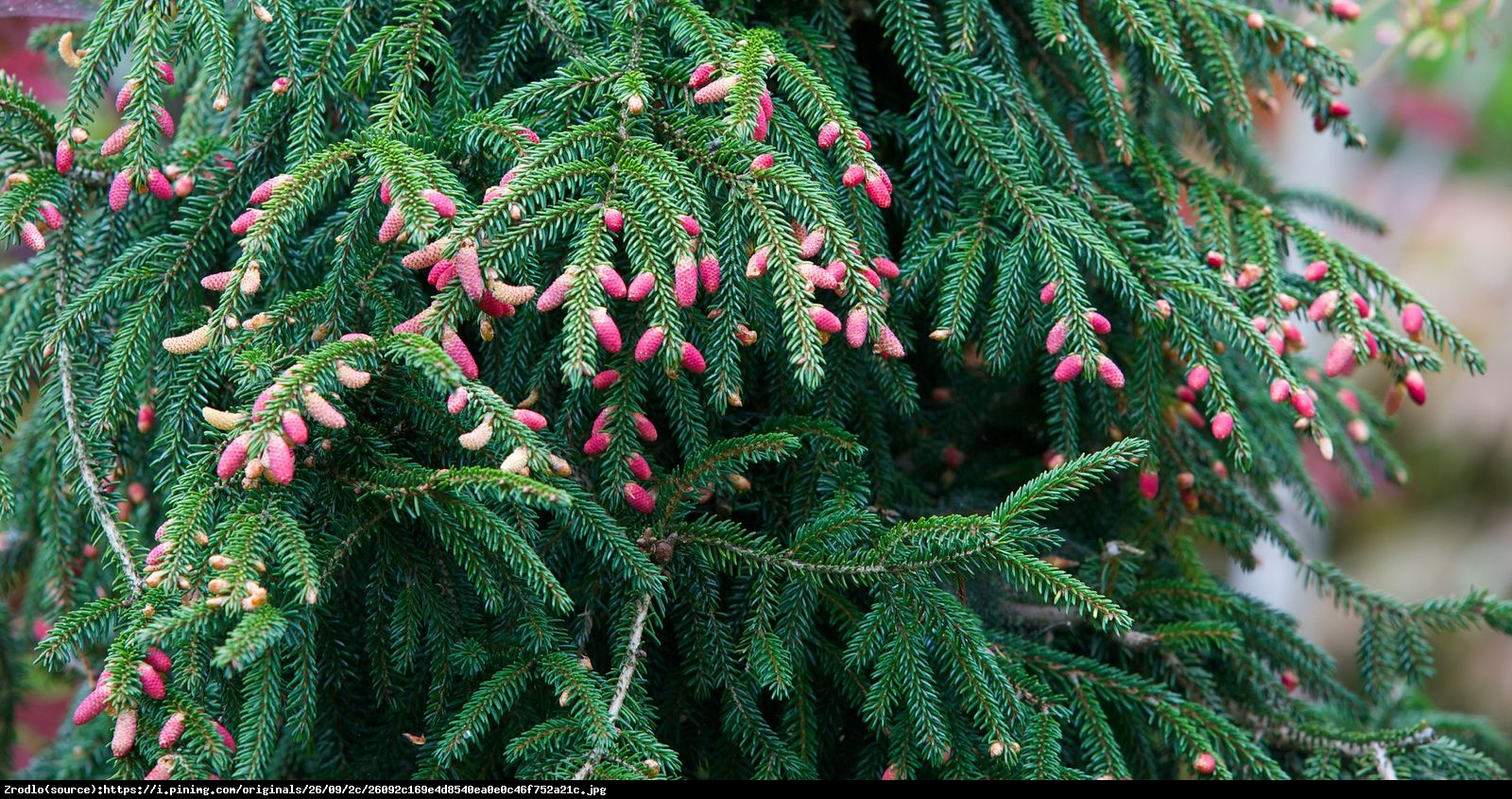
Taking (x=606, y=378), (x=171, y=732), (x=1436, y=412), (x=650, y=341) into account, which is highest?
(x=650, y=341)

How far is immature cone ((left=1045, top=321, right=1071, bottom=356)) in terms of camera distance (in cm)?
116

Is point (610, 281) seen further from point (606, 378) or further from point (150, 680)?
point (150, 680)

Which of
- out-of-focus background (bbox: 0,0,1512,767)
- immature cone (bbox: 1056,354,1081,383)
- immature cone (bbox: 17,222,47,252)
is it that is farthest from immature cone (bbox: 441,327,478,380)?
out-of-focus background (bbox: 0,0,1512,767)

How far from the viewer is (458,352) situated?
0.96 m

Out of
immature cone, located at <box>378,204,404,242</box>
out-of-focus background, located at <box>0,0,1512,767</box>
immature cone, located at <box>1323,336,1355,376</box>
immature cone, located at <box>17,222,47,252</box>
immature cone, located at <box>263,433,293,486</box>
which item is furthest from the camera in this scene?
out-of-focus background, located at <box>0,0,1512,767</box>

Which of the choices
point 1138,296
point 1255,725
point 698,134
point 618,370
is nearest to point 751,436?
point 618,370

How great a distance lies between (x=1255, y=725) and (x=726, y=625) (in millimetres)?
841

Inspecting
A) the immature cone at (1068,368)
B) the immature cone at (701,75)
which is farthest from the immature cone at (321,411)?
the immature cone at (1068,368)

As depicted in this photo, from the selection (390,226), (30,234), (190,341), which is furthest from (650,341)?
(30,234)

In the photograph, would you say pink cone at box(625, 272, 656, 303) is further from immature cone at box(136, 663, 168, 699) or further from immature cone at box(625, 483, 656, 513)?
immature cone at box(136, 663, 168, 699)

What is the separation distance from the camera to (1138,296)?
1.21 m

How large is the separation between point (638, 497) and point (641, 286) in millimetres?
254

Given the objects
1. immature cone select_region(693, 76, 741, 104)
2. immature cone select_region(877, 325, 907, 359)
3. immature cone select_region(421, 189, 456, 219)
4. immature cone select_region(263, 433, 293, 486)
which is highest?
immature cone select_region(693, 76, 741, 104)

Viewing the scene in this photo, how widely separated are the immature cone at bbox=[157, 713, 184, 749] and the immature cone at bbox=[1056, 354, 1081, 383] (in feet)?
3.19
